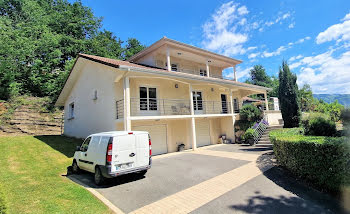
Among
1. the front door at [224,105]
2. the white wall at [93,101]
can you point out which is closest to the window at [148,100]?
the white wall at [93,101]

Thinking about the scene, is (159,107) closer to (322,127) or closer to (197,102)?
(197,102)

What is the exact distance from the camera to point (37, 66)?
23344 mm

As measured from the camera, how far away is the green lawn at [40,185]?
428 cm

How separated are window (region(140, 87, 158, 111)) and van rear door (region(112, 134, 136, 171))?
5782 millimetres

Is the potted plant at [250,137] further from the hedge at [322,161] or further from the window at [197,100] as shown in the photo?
the hedge at [322,161]

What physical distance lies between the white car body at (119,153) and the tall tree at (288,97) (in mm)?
12630

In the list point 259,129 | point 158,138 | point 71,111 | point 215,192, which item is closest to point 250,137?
point 259,129

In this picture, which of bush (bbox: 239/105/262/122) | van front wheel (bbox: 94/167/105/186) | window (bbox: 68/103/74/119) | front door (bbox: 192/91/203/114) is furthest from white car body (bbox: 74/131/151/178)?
window (bbox: 68/103/74/119)

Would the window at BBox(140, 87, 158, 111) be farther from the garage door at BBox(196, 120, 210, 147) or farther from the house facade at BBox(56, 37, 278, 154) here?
the garage door at BBox(196, 120, 210, 147)

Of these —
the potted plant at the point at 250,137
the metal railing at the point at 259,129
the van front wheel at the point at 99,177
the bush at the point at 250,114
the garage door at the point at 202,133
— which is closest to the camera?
the van front wheel at the point at 99,177

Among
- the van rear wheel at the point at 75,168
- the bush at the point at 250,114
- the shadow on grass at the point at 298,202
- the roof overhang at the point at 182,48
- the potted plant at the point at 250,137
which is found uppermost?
the roof overhang at the point at 182,48

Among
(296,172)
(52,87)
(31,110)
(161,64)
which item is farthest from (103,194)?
(52,87)

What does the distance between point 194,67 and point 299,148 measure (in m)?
14.0

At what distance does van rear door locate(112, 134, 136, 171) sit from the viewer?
5.90m
